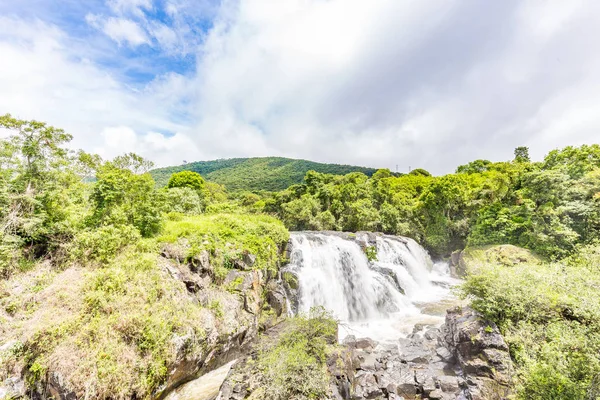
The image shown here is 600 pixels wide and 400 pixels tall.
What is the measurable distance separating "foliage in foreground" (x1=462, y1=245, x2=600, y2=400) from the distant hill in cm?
6436

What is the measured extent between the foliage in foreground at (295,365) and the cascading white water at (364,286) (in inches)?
181

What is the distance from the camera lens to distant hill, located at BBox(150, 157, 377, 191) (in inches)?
3012

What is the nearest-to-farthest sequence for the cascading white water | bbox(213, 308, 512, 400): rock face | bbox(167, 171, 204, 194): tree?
bbox(213, 308, 512, 400): rock face < the cascading white water < bbox(167, 171, 204, 194): tree

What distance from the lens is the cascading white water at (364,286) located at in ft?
44.9

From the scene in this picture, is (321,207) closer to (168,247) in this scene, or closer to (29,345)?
(168,247)

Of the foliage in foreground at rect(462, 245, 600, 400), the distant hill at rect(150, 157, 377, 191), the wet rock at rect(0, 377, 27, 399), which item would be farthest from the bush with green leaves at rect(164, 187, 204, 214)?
the distant hill at rect(150, 157, 377, 191)

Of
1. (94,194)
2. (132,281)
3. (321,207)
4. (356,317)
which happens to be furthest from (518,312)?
(321,207)

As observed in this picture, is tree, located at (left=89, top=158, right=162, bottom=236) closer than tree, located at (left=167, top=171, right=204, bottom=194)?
Yes

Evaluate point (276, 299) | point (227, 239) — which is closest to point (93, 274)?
point (227, 239)

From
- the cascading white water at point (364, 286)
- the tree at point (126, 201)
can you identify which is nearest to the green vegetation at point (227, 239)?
the tree at point (126, 201)

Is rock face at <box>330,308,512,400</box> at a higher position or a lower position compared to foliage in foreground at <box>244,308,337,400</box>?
lower

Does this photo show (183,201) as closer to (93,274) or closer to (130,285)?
(93,274)

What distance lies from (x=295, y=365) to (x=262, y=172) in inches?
3342

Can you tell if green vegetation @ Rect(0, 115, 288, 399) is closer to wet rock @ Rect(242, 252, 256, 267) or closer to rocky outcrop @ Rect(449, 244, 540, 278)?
wet rock @ Rect(242, 252, 256, 267)
